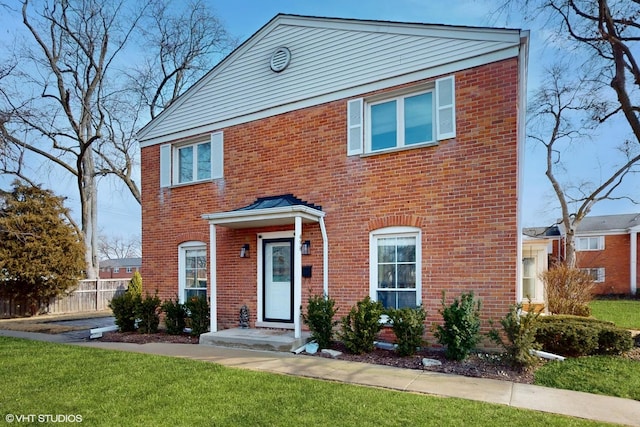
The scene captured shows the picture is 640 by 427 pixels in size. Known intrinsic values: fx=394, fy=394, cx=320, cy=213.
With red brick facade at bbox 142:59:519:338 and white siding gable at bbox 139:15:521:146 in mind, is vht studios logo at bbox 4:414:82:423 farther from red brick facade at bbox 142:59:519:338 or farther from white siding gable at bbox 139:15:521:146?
white siding gable at bbox 139:15:521:146

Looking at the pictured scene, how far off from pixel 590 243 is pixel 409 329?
2625 cm

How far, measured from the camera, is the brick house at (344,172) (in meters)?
7.11

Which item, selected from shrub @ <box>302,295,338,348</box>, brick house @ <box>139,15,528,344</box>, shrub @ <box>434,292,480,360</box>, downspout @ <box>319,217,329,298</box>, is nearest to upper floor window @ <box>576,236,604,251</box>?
brick house @ <box>139,15,528,344</box>

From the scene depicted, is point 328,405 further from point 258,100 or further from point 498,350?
point 258,100

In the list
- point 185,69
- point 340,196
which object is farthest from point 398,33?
point 185,69

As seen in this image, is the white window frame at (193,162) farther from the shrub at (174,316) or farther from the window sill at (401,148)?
the window sill at (401,148)

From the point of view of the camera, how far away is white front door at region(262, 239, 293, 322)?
29.7 ft

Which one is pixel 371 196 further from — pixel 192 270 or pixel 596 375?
pixel 192 270

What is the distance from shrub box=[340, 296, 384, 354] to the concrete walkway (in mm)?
559

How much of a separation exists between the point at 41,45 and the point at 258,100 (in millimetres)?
16495

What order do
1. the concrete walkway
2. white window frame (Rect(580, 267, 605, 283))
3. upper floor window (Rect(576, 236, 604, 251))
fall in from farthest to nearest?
upper floor window (Rect(576, 236, 604, 251)) → white window frame (Rect(580, 267, 605, 283)) → the concrete walkway

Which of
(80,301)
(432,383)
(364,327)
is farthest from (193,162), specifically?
(80,301)

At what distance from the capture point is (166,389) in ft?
16.7

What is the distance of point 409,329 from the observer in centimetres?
680
